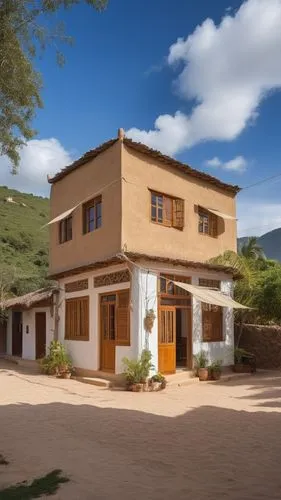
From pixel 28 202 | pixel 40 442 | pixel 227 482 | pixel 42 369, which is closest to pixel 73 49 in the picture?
pixel 40 442

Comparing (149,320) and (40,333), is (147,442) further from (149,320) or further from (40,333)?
(40,333)

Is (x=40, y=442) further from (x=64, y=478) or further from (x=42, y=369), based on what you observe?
(x=42, y=369)

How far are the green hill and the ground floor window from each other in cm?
1558

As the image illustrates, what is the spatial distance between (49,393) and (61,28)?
8421mm

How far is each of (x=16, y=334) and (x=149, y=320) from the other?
455 inches

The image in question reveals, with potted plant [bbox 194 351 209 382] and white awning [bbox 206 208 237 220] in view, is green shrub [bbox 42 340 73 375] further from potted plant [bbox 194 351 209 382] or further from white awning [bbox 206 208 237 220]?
white awning [bbox 206 208 237 220]

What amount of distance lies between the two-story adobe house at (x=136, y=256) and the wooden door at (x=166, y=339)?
3 centimetres

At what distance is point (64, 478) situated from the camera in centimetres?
519

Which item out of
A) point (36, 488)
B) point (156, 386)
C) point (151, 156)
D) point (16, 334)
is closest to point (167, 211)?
point (151, 156)

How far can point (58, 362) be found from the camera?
15.3m

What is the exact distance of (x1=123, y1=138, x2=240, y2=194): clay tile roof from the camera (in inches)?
555

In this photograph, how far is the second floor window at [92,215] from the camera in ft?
49.1

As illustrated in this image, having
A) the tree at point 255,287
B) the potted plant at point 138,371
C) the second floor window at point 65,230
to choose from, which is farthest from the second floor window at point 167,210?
the potted plant at point 138,371

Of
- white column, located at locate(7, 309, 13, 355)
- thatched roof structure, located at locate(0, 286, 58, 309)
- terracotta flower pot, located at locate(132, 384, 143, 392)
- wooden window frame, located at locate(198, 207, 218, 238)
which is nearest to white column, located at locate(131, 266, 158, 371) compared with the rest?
terracotta flower pot, located at locate(132, 384, 143, 392)
